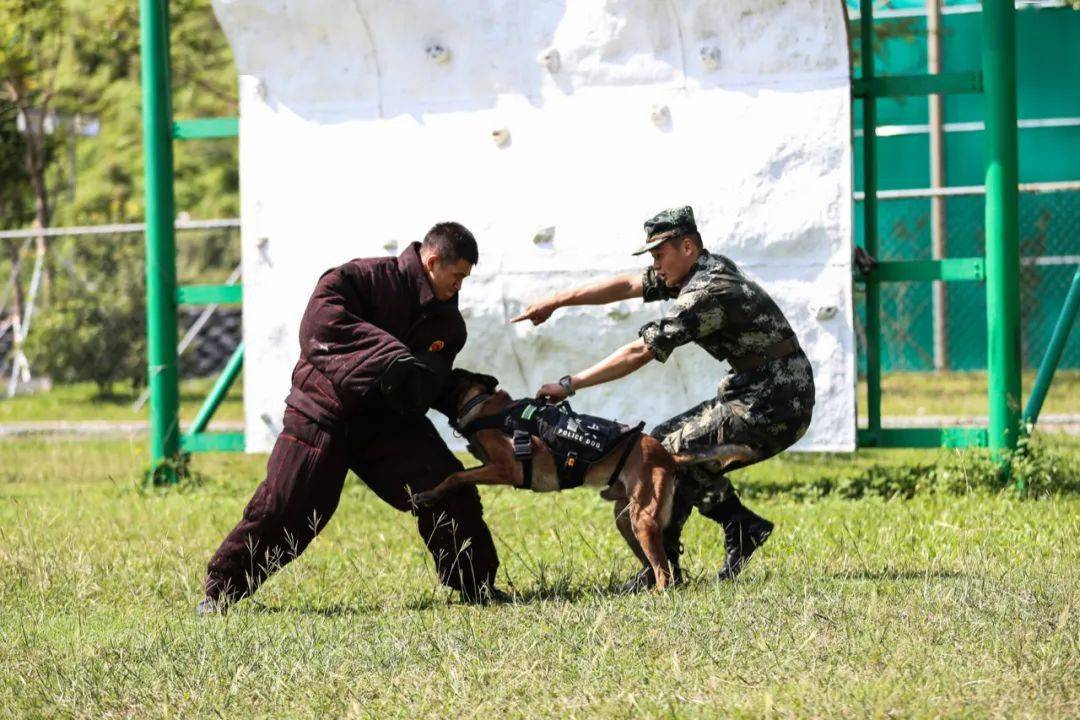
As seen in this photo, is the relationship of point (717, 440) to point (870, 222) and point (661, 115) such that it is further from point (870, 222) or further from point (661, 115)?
point (870, 222)

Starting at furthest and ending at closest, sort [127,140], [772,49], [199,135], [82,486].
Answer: [127,140] < [82,486] < [199,135] < [772,49]

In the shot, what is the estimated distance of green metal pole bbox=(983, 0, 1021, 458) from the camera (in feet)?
28.8

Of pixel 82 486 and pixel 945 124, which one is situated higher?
pixel 945 124

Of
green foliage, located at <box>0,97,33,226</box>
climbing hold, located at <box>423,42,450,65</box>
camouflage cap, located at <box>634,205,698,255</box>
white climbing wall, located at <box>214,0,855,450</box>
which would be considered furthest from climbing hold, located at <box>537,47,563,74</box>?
green foliage, located at <box>0,97,33,226</box>

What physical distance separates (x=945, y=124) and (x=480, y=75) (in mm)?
11057

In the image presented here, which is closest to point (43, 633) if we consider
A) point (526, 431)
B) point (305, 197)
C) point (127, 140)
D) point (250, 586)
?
point (250, 586)

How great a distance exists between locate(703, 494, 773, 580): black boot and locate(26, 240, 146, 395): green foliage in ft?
40.4

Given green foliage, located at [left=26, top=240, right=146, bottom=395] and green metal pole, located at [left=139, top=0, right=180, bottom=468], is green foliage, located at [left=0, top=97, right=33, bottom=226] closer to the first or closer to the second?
green foliage, located at [left=26, top=240, right=146, bottom=395]

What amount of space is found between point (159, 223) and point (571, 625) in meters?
5.57

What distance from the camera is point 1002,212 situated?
28.9ft

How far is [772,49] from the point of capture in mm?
8734

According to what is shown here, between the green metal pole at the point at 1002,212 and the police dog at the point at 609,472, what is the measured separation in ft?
10.4

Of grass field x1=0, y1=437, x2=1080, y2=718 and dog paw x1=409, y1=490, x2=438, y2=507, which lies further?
dog paw x1=409, y1=490, x2=438, y2=507

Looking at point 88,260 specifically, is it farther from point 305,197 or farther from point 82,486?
point 305,197
